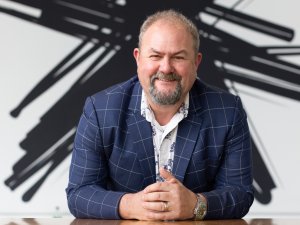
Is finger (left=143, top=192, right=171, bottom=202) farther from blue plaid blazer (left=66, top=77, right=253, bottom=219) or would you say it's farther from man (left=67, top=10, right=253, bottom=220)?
blue plaid blazer (left=66, top=77, right=253, bottom=219)

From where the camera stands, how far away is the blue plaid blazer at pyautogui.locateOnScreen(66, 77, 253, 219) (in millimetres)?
2082

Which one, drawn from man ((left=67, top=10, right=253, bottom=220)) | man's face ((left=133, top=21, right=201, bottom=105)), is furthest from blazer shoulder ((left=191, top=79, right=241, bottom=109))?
man's face ((left=133, top=21, right=201, bottom=105))

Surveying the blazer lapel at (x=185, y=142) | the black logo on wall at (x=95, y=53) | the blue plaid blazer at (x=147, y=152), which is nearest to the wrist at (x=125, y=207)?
the blue plaid blazer at (x=147, y=152)

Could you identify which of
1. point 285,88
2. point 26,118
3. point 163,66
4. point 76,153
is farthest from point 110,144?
point 285,88

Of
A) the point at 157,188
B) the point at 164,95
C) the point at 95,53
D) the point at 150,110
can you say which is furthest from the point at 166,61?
the point at 95,53

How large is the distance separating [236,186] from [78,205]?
21.0 inches

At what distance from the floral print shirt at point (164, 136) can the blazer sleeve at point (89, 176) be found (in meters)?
0.18

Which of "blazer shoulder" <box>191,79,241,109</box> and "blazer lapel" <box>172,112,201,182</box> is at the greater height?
"blazer shoulder" <box>191,79,241,109</box>

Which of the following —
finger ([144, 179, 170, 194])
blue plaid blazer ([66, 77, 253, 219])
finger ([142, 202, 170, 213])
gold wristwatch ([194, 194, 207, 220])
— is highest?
blue plaid blazer ([66, 77, 253, 219])

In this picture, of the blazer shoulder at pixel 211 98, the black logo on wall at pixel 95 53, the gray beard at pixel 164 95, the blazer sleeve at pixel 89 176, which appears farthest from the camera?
the black logo on wall at pixel 95 53

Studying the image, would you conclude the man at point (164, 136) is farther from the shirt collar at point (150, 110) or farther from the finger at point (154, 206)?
the finger at point (154, 206)

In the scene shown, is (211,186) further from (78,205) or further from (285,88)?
(285,88)

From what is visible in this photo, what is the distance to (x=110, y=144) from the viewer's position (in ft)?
6.92

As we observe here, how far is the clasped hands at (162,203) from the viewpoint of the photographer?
1840 mm
